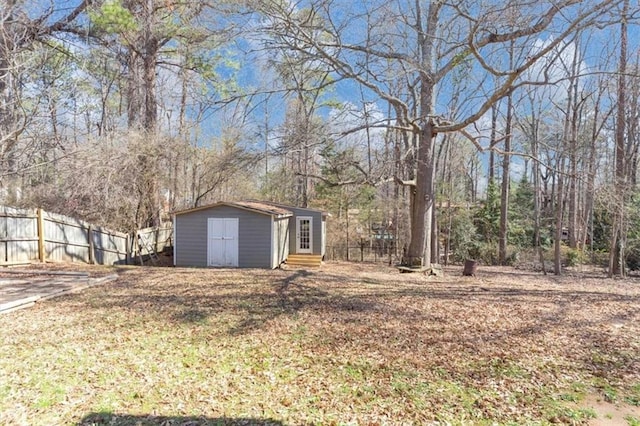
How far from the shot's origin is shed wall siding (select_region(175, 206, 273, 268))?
1184 centimetres

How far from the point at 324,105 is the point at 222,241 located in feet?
19.1

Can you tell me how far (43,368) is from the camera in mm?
3248

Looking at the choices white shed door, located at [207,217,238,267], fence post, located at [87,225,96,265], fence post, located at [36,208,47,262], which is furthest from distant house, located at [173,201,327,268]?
fence post, located at [36,208,47,262]

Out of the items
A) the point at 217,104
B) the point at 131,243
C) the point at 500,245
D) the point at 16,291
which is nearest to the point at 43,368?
the point at 16,291

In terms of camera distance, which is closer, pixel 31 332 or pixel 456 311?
pixel 31 332

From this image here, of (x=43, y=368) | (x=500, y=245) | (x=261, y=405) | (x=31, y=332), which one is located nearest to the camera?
(x=261, y=405)

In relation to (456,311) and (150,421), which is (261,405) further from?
(456,311)

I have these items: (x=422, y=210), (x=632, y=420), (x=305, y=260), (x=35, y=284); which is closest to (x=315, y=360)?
(x=632, y=420)

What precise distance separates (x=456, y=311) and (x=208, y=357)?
3460 millimetres

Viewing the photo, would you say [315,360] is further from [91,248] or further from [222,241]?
[91,248]

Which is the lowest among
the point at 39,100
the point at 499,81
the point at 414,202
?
the point at 414,202

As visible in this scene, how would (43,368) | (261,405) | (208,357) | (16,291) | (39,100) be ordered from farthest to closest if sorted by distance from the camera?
(39,100) → (16,291) → (208,357) → (43,368) → (261,405)

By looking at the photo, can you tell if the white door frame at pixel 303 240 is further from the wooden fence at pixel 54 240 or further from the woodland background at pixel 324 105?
the wooden fence at pixel 54 240

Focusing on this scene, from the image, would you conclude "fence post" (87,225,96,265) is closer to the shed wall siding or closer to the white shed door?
the shed wall siding
